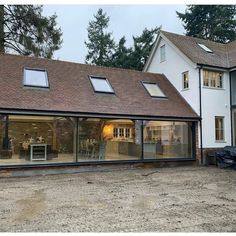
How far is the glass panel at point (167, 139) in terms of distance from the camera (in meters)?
Answer: 13.2

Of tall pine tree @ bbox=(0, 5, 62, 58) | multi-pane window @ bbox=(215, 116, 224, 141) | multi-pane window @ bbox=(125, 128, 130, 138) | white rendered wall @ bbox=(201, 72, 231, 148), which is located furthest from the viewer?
tall pine tree @ bbox=(0, 5, 62, 58)

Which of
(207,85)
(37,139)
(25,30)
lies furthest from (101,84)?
(25,30)

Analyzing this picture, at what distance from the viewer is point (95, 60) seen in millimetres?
36562

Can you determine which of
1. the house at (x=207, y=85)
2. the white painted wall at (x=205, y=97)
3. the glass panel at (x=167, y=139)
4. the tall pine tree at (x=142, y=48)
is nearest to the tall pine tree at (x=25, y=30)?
the house at (x=207, y=85)

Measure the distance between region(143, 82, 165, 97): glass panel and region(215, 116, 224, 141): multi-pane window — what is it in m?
3.17

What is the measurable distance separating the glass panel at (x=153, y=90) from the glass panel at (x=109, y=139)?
2.42 metres

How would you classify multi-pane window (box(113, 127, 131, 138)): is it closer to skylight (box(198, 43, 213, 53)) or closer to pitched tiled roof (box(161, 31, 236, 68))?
pitched tiled roof (box(161, 31, 236, 68))

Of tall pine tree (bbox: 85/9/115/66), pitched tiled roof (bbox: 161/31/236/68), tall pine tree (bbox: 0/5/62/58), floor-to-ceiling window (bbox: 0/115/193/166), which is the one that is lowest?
floor-to-ceiling window (bbox: 0/115/193/166)

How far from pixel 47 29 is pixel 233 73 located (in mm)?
14286

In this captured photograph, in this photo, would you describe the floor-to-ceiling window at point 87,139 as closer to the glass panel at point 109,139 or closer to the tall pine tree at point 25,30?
the glass panel at point 109,139

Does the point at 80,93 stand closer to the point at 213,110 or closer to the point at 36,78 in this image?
the point at 36,78

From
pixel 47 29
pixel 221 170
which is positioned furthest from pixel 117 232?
pixel 47 29

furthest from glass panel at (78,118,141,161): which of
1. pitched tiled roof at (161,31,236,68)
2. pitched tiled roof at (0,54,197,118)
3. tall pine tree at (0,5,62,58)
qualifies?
tall pine tree at (0,5,62,58)

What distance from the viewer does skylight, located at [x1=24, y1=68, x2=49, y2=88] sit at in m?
12.3
